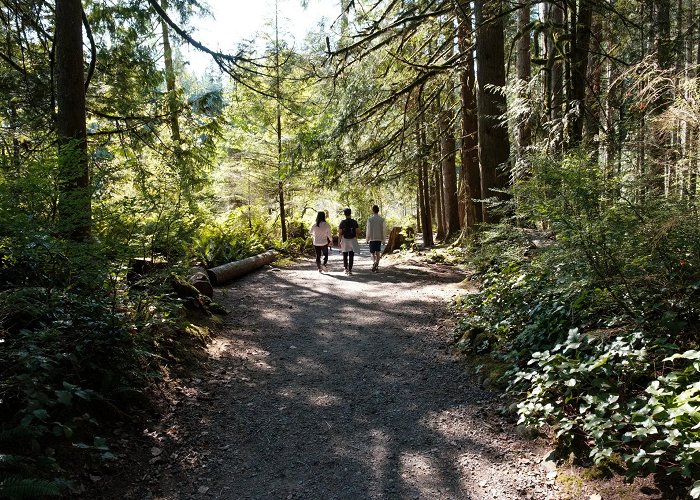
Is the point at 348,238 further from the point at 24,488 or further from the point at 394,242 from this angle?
the point at 24,488

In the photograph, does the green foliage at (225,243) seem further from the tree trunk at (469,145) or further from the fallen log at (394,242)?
the tree trunk at (469,145)

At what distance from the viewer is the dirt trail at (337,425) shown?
3.51 m

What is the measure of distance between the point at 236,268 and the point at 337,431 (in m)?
8.25

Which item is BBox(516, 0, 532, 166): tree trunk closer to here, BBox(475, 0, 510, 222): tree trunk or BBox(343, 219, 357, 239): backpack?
BBox(475, 0, 510, 222): tree trunk

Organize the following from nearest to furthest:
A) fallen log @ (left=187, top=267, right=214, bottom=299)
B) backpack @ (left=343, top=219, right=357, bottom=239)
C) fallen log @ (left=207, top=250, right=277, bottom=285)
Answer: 1. fallen log @ (left=187, top=267, right=214, bottom=299)
2. fallen log @ (left=207, top=250, right=277, bottom=285)
3. backpack @ (left=343, top=219, right=357, bottom=239)

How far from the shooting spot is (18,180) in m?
4.05

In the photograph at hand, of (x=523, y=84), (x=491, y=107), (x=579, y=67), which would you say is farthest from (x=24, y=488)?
(x=491, y=107)

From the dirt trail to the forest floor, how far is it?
0.01 m

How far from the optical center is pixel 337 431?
14.2 feet

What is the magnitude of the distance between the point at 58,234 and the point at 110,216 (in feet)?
1.62

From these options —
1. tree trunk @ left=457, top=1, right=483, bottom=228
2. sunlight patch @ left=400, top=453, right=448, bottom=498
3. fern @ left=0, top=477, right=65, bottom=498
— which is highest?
tree trunk @ left=457, top=1, right=483, bottom=228

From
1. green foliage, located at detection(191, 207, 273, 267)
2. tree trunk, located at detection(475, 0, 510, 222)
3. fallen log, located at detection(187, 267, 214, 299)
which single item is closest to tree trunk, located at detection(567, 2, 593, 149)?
tree trunk, located at detection(475, 0, 510, 222)

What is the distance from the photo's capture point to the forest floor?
3443 millimetres

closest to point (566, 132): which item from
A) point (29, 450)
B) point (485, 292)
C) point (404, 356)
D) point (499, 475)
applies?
point (485, 292)
